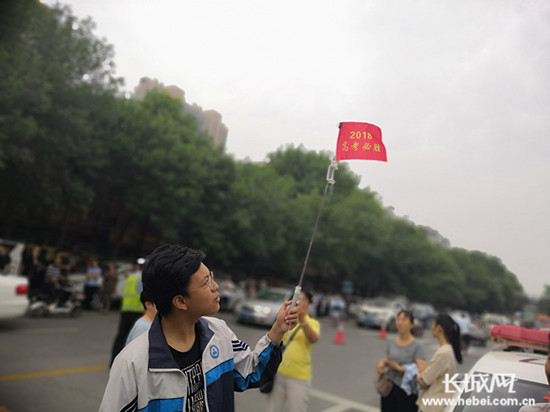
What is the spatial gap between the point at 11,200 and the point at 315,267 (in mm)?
19829

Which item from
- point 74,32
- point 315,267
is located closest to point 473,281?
point 315,267

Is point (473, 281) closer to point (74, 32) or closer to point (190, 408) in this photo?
point (74, 32)

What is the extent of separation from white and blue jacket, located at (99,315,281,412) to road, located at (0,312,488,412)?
11.2 ft

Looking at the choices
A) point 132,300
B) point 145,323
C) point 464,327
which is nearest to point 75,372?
point 132,300

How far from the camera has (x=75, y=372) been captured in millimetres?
Result: 6359

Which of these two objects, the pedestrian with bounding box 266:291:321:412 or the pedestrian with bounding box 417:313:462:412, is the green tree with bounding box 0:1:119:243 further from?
the pedestrian with bounding box 417:313:462:412

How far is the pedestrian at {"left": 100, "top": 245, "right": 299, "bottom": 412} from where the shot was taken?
1599 millimetres

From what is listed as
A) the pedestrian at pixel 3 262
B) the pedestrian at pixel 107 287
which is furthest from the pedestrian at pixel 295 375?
the pedestrian at pixel 107 287

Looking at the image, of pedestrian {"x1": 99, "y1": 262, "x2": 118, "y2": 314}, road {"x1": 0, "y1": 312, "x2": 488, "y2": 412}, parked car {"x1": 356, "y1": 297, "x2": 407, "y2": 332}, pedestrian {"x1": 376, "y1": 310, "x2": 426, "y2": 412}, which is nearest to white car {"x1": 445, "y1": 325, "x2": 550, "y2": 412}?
pedestrian {"x1": 376, "y1": 310, "x2": 426, "y2": 412}

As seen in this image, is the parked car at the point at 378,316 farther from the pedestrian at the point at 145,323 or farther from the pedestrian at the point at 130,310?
the pedestrian at the point at 145,323

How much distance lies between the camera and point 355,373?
9344 millimetres

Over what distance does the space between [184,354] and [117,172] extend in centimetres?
1733

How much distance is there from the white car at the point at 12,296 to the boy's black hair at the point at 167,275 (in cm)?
797

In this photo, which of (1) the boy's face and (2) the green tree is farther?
(2) the green tree
